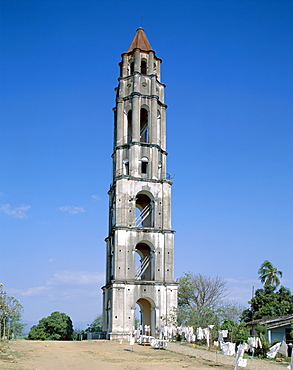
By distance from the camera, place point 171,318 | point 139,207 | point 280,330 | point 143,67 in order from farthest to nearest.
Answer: point 143,67 < point 139,207 < point 171,318 < point 280,330

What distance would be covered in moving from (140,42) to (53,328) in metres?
32.9

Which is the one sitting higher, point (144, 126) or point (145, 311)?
point (144, 126)

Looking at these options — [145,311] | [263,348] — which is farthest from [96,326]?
[263,348]

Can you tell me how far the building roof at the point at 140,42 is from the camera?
52.4 meters

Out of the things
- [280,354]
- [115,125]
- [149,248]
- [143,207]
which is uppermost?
[115,125]

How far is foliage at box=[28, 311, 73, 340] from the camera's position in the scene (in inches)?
1978

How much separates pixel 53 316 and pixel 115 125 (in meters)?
21.9

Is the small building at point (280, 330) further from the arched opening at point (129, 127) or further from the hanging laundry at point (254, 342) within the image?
the arched opening at point (129, 127)

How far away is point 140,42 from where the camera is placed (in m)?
53.0

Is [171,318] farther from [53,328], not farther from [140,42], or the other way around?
[140,42]

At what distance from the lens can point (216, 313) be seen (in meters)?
40.9

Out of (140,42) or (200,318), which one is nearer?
(200,318)

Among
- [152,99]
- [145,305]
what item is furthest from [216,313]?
[152,99]

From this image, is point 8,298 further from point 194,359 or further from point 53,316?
point 194,359
